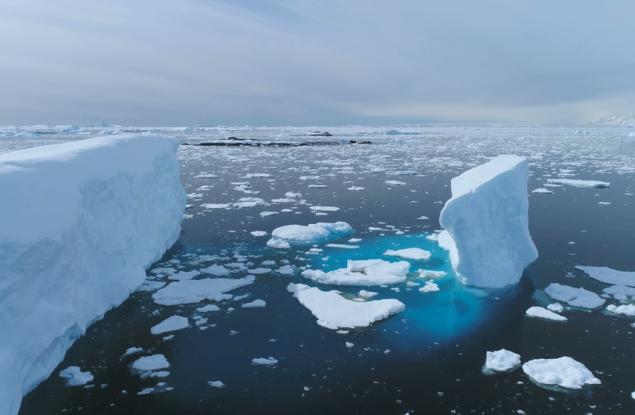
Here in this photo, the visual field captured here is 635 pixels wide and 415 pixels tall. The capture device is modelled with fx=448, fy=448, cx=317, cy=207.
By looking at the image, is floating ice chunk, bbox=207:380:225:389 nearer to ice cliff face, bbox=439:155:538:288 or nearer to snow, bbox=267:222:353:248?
ice cliff face, bbox=439:155:538:288

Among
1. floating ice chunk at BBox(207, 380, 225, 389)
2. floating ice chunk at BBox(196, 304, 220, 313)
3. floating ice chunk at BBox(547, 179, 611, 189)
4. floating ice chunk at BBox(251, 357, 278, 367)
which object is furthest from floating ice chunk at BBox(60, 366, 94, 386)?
floating ice chunk at BBox(547, 179, 611, 189)

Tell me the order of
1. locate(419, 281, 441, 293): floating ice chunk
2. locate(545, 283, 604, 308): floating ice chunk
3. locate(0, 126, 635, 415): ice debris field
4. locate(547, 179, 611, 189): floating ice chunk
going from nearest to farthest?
locate(0, 126, 635, 415): ice debris field, locate(545, 283, 604, 308): floating ice chunk, locate(419, 281, 441, 293): floating ice chunk, locate(547, 179, 611, 189): floating ice chunk

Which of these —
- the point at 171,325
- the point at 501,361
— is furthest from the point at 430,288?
the point at 171,325

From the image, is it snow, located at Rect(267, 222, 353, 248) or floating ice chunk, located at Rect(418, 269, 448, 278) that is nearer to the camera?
floating ice chunk, located at Rect(418, 269, 448, 278)

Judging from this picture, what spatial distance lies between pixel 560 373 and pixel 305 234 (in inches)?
310

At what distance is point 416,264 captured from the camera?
35.9 ft

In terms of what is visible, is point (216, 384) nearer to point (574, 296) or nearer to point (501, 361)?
point (501, 361)

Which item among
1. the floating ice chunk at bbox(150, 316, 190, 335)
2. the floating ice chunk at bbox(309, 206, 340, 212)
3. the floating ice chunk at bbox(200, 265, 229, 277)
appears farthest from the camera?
the floating ice chunk at bbox(309, 206, 340, 212)

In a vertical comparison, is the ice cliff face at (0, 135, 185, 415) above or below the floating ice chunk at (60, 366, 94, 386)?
above

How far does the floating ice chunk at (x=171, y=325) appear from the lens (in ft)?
25.0

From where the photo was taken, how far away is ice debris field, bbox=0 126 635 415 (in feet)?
19.1

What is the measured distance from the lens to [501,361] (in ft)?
21.7

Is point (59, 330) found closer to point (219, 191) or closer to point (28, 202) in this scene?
point (28, 202)

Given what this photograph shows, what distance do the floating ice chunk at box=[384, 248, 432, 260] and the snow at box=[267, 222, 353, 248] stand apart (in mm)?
2203
